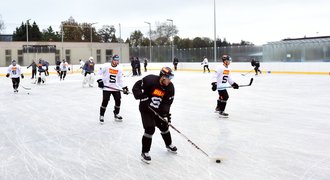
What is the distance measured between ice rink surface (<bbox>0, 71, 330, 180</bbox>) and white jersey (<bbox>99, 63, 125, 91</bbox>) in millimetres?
731

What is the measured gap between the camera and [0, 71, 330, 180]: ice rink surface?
4031 mm

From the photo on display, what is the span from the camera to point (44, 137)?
589 cm

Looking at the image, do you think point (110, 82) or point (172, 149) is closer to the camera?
point (172, 149)

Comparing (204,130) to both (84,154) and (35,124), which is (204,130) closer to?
(84,154)

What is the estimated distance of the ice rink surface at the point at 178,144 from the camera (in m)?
4.03

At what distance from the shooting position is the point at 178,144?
5.25 metres

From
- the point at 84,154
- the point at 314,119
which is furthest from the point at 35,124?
the point at 314,119

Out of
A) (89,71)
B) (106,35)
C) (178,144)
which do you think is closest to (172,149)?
(178,144)

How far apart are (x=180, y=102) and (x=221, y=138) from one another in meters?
4.51

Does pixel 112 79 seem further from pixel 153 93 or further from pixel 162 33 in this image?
pixel 162 33

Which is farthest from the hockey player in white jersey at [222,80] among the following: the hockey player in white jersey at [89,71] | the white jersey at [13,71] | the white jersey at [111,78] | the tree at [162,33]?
the tree at [162,33]

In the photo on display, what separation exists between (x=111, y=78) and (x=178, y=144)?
2383 millimetres

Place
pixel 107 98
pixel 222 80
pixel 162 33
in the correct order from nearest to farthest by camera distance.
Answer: pixel 107 98, pixel 222 80, pixel 162 33

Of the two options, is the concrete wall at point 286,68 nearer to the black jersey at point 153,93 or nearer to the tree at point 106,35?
the black jersey at point 153,93
